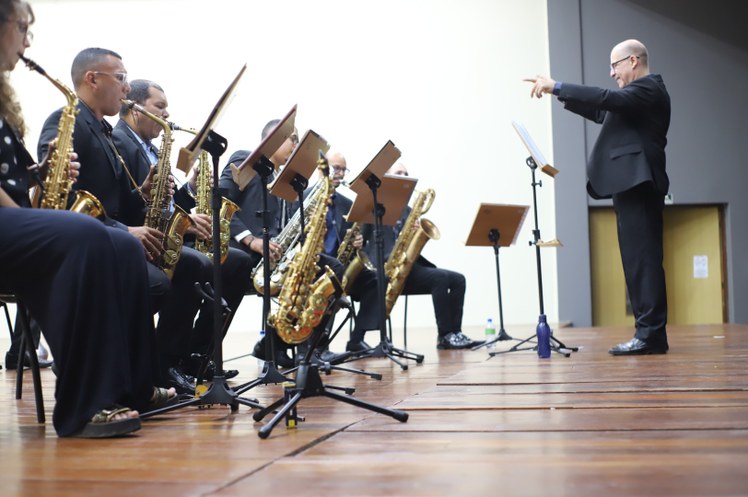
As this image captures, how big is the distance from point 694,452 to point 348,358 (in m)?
3.27

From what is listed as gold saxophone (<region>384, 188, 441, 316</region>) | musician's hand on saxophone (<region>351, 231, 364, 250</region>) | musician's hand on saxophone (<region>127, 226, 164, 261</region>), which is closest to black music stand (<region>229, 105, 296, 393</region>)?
musician's hand on saxophone (<region>127, 226, 164, 261</region>)

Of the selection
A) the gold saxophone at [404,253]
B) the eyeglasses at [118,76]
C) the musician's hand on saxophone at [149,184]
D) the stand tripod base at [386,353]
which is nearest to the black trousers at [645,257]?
the stand tripod base at [386,353]

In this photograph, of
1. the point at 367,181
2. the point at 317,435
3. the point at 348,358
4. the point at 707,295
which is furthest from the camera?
the point at 707,295

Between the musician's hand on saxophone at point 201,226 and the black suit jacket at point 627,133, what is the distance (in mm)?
2157

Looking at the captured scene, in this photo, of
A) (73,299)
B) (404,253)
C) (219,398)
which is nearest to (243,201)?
(404,253)

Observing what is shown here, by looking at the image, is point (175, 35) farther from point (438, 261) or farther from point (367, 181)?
point (367, 181)

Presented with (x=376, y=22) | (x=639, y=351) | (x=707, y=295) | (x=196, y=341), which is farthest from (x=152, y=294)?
(x=707, y=295)

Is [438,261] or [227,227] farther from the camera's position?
[438,261]

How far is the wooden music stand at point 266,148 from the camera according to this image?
3.14 m

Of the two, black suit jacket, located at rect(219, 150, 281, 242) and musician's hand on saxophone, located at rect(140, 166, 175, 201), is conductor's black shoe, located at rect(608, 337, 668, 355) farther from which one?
musician's hand on saxophone, located at rect(140, 166, 175, 201)

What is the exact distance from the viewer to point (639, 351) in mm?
4586

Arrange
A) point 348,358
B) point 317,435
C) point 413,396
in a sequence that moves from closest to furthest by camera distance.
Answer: point 317,435, point 413,396, point 348,358

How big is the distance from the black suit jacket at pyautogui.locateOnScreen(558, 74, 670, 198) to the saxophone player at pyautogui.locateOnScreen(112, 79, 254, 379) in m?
2.04

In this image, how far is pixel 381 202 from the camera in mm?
4766
